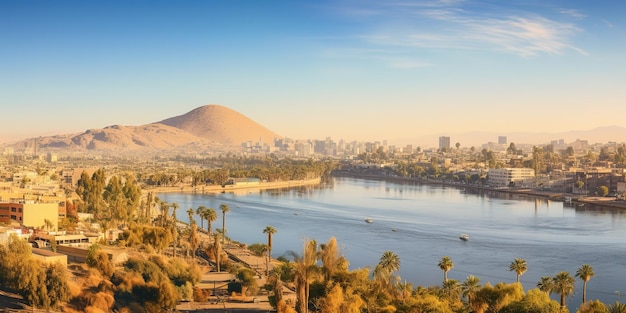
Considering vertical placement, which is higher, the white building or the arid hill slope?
the arid hill slope

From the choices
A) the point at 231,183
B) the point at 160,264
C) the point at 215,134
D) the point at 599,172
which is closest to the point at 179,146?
the point at 215,134

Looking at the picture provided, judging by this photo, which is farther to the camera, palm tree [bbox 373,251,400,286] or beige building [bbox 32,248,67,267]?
palm tree [bbox 373,251,400,286]

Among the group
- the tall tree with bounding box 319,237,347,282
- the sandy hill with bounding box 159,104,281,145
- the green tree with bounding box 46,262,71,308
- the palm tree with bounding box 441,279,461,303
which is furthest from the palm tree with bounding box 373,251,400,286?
the sandy hill with bounding box 159,104,281,145

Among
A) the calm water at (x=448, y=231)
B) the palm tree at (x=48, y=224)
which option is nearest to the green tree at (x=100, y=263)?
the calm water at (x=448, y=231)

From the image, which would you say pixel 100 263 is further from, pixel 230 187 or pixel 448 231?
pixel 230 187

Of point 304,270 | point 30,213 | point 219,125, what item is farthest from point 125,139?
point 304,270

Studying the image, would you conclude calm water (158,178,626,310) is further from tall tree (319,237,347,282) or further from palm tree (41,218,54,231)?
palm tree (41,218,54,231)

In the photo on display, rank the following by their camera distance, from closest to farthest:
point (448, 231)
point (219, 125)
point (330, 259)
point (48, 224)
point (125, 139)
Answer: point (330, 259) < point (48, 224) < point (448, 231) < point (125, 139) < point (219, 125)
